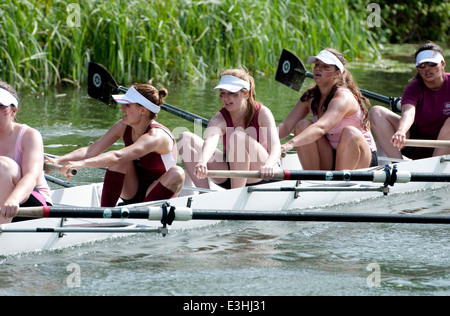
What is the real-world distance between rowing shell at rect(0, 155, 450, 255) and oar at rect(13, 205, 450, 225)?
0.12m

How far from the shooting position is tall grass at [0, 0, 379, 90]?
1086 cm

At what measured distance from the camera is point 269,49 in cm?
1316

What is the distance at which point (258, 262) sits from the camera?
522 centimetres

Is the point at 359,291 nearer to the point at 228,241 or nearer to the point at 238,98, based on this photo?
the point at 228,241

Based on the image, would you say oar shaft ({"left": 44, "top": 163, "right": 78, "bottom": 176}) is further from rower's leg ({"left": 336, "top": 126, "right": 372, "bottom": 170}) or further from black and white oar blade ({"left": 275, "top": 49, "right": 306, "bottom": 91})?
black and white oar blade ({"left": 275, "top": 49, "right": 306, "bottom": 91})

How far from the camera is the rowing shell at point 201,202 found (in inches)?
197

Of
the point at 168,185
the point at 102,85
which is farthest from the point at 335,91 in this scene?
the point at 102,85

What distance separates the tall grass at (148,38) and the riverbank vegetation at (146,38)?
15mm

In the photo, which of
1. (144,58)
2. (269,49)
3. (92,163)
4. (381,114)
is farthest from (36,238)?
(269,49)

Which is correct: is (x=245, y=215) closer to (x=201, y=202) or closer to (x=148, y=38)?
(x=201, y=202)

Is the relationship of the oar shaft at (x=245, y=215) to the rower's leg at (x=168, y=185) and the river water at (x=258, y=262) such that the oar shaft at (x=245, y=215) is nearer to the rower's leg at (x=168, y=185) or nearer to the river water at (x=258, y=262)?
the river water at (x=258, y=262)

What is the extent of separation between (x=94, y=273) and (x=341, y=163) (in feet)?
8.38

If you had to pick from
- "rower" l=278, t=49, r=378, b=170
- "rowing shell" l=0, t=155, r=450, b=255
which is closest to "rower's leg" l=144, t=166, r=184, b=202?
"rowing shell" l=0, t=155, r=450, b=255

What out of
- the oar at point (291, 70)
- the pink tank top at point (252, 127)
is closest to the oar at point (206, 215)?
the pink tank top at point (252, 127)
